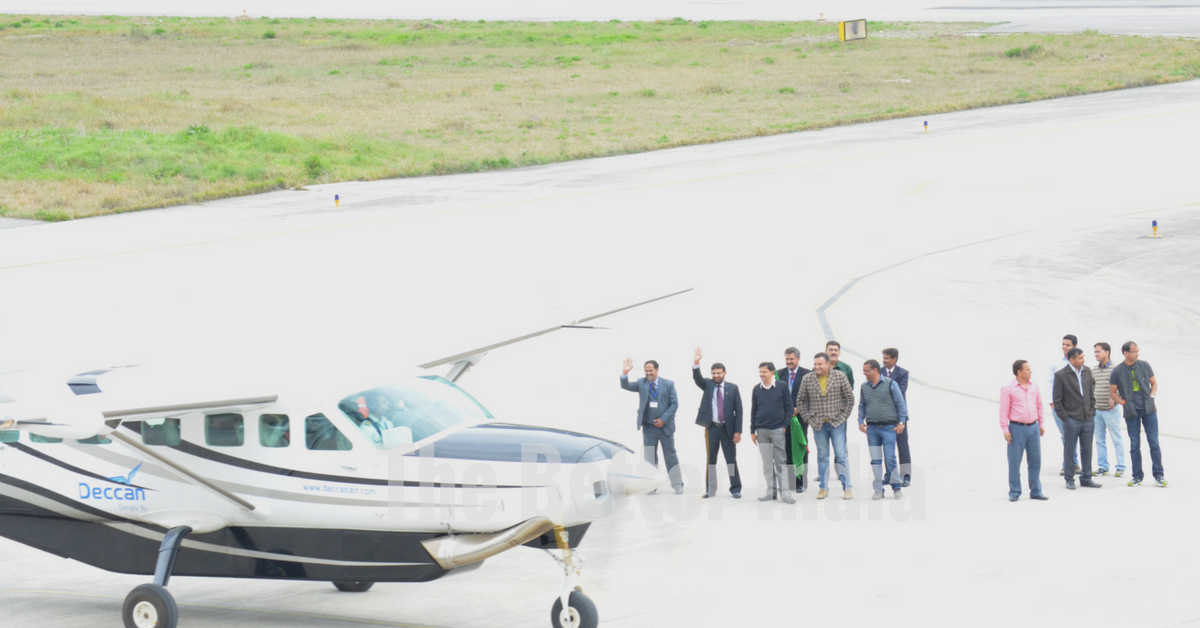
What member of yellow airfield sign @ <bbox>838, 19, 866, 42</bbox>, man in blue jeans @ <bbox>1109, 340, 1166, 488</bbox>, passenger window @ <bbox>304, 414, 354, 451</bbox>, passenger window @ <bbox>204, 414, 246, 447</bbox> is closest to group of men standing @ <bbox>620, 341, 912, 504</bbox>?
man in blue jeans @ <bbox>1109, 340, 1166, 488</bbox>

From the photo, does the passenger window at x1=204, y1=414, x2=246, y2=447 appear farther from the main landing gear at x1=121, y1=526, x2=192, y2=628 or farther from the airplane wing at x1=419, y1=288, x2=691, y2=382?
the airplane wing at x1=419, y1=288, x2=691, y2=382

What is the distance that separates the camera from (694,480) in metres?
16.0

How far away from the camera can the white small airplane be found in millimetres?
10539

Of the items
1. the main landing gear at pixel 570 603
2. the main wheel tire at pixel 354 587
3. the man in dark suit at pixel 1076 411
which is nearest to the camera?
the main landing gear at pixel 570 603

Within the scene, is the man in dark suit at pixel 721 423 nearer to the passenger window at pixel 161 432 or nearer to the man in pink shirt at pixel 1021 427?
the man in pink shirt at pixel 1021 427

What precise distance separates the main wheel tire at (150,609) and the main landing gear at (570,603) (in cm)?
369

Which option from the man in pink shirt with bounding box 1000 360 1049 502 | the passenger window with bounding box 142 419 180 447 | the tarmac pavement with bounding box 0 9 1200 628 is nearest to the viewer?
the passenger window with bounding box 142 419 180 447

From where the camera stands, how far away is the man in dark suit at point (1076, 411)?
1491cm

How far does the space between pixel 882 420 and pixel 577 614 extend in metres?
5.87

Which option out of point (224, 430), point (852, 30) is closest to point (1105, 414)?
point (224, 430)

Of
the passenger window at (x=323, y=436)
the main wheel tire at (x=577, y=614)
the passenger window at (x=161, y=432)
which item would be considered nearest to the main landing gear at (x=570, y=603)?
the main wheel tire at (x=577, y=614)

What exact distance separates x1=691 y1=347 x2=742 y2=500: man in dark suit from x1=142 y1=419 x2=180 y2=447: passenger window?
657 centimetres

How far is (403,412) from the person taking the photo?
11.2 m

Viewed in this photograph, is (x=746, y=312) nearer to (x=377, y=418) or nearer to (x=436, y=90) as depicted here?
(x=377, y=418)
